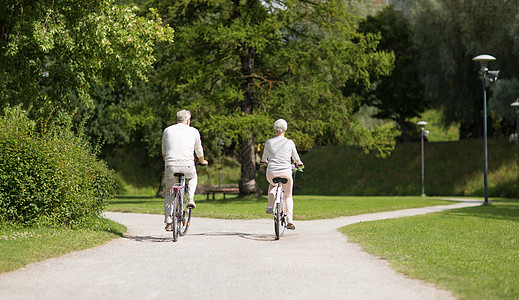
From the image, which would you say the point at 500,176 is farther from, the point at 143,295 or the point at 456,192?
the point at 143,295

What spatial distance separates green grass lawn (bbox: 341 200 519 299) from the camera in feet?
20.9

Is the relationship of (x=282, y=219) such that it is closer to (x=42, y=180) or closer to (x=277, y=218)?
(x=277, y=218)

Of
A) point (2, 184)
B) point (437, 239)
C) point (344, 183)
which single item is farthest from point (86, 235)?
point (344, 183)

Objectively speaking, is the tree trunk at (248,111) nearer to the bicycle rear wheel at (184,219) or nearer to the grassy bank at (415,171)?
the bicycle rear wheel at (184,219)

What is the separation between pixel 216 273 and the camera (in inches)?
279

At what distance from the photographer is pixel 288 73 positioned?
26406 millimetres

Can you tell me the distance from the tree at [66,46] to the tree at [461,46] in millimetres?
24279

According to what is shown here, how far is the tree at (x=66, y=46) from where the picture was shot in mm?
15391

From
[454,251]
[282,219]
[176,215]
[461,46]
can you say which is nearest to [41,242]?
[176,215]

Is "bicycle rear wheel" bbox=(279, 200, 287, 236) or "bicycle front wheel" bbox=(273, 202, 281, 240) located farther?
"bicycle rear wheel" bbox=(279, 200, 287, 236)

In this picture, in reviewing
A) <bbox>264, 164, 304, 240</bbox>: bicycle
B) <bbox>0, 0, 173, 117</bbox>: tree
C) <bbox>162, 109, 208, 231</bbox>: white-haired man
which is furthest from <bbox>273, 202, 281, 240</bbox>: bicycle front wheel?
<bbox>0, 0, 173, 117</bbox>: tree

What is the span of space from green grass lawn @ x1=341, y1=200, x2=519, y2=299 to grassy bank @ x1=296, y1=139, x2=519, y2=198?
23630 mm

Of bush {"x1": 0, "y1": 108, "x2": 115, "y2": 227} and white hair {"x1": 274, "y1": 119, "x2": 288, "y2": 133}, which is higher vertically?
white hair {"x1": 274, "y1": 119, "x2": 288, "y2": 133}

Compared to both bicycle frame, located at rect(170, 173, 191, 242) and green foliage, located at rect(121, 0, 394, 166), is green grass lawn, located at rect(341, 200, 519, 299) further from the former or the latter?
green foliage, located at rect(121, 0, 394, 166)
